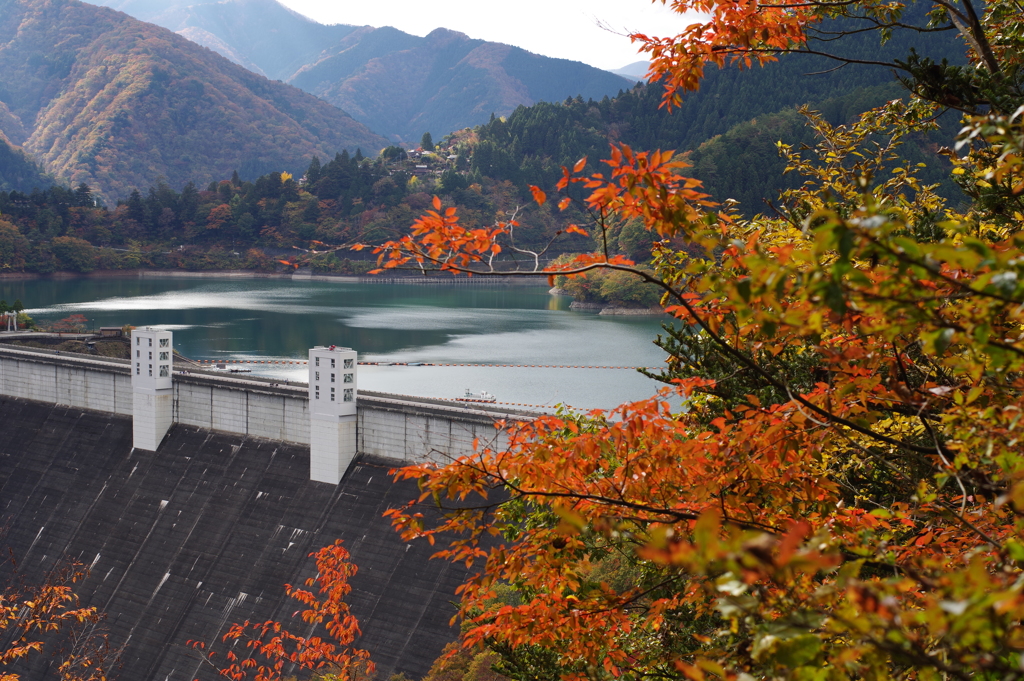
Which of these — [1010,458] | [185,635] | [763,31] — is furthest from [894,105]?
[185,635]

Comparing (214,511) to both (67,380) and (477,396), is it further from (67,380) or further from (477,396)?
(477,396)

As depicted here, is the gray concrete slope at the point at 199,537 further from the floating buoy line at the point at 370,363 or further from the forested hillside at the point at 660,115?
the forested hillside at the point at 660,115

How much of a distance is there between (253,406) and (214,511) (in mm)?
2475

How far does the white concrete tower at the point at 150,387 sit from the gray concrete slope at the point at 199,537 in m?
0.34

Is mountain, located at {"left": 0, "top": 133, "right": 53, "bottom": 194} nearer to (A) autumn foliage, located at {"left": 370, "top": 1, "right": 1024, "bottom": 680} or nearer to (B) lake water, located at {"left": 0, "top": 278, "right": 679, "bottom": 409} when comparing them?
(B) lake water, located at {"left": 0, "top": 278, "right": 679, "bottom": 409}

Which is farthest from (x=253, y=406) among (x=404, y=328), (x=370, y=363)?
(x=404, y=328)

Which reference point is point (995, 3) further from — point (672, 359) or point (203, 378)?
point (203, 378)

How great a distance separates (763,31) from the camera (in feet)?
15.1

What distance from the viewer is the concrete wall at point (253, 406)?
16.2 m

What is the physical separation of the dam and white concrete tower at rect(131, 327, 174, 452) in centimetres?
25

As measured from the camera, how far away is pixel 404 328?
53625 millimetres

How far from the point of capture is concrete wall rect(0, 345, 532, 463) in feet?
53.0

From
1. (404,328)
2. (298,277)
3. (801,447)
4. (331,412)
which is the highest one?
(801,447)

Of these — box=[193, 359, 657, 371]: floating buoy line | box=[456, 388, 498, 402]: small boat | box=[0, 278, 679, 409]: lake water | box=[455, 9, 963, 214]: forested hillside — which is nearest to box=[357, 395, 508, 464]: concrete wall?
box=[0, 278, 679, 409]: lake water
